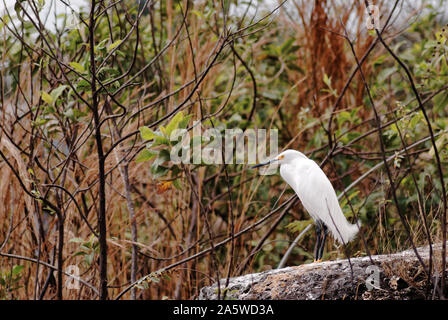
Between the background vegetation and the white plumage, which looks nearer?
the white plumage

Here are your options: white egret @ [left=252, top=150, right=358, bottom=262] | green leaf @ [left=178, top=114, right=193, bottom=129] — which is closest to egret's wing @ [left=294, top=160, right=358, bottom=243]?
white egret @ [left=252, top=150, right=358, bottom=262]

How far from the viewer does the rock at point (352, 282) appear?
1.07m

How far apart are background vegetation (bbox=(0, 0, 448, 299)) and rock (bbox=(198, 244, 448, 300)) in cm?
4

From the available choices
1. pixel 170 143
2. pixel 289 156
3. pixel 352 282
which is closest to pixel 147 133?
pixel 170 143

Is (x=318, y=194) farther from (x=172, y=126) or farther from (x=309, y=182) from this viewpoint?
(x=172, y=126)

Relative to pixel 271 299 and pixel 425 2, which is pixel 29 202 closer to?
pixel 271 299

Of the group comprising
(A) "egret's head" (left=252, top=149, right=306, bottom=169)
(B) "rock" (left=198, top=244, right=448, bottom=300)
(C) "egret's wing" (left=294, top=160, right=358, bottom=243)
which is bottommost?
(B) "rock" (left=198, top=244, right=448, bottom=300)

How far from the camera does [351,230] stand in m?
1.26

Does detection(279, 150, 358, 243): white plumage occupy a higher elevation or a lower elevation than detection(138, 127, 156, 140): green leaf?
lower

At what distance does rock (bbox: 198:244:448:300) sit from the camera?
1.07m

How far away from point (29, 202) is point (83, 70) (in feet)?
1.61

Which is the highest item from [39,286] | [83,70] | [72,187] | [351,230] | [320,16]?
[320,16]

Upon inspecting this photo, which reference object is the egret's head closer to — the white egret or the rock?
the white egret
